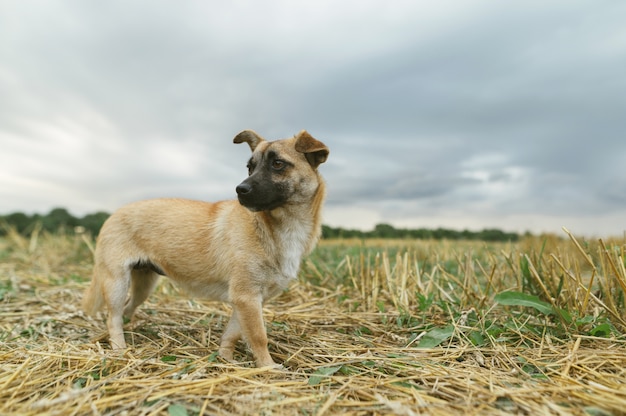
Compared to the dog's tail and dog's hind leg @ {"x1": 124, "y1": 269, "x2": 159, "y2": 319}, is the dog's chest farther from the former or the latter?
the dog's tail

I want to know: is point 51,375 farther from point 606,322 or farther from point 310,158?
point 606,322

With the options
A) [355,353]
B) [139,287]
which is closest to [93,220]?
[139,287]

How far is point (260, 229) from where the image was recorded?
3961mm

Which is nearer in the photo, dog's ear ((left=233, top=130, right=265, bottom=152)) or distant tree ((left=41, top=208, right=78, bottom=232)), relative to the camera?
dog's ear ((left=233, top=130, right=265, bottom=152))

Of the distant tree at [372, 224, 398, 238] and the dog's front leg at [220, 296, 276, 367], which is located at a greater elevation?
the distant tree at [372, 224, 398, 238]

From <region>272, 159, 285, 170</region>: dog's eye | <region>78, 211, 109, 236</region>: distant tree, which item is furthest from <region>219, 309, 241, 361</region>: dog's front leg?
<region>78, 211, 109, 236</region>: distant tree

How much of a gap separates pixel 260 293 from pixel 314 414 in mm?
1540

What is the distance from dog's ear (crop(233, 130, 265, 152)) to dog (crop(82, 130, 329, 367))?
1 centimetres

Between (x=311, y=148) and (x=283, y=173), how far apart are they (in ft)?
1.21

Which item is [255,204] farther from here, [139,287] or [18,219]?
[18,219]

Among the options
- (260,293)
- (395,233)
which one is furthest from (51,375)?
(395,233)

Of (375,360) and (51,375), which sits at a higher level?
(375,360)

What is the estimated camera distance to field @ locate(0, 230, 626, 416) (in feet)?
8.74

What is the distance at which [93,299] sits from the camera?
4.87 meters
